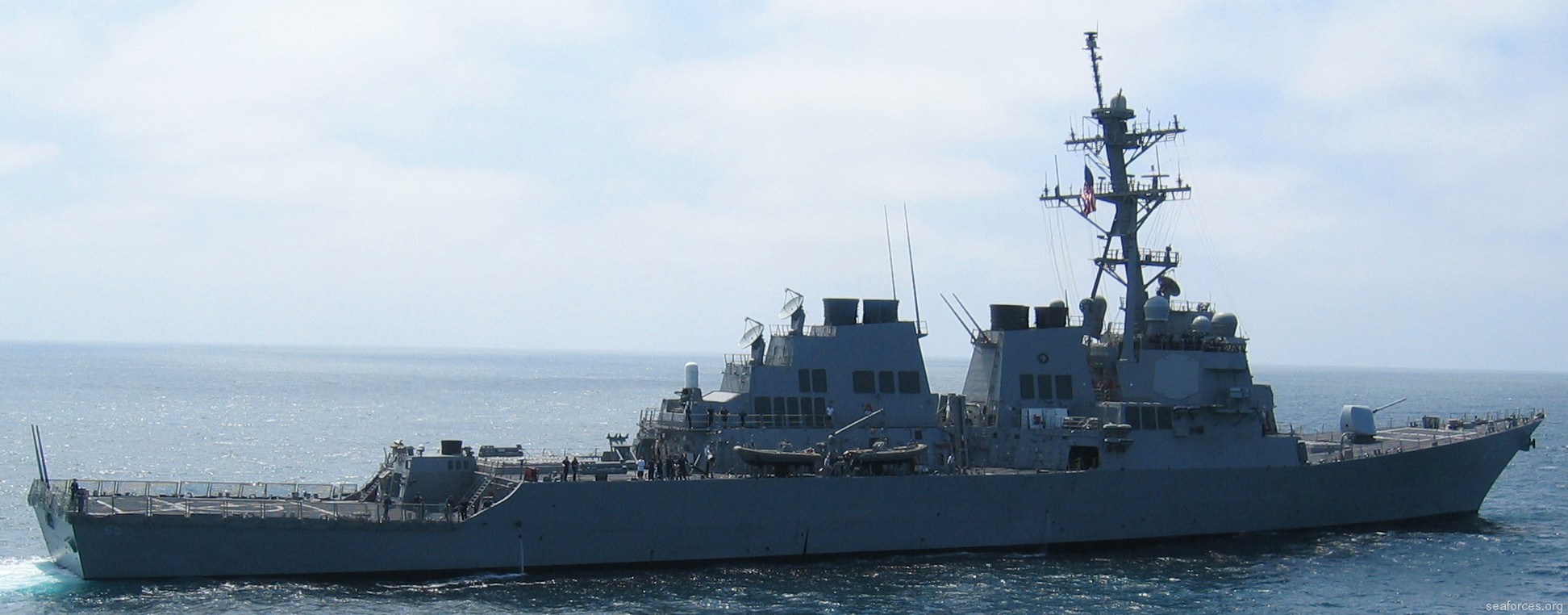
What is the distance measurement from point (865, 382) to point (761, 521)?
4.33m

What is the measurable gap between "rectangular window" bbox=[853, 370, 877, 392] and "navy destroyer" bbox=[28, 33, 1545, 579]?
0.04m

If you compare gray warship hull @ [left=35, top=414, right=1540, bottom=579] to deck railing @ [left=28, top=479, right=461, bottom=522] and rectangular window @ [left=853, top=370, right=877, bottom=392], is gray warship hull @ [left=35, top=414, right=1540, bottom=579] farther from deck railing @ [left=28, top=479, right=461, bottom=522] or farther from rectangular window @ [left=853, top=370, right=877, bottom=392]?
rectangular window @ [left=853, top=370, right=877, bottom=392]

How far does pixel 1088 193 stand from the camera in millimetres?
30891

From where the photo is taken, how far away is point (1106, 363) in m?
30.4

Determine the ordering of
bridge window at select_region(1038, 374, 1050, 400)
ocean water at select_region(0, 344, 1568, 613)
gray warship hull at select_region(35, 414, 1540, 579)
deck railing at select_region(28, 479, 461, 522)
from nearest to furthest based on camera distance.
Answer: ocean water at select_region(0, 344, 1568, 613) < deck railing at select_region(28, 479, 461, 522) < gray warship hull at select_region(35, 414, 1540, 579) < bridge window at select_region(1038, 374, 1050, 400)

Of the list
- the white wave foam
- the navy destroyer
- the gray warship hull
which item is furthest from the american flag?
the white wave foam

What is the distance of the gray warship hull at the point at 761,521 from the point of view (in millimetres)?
22594

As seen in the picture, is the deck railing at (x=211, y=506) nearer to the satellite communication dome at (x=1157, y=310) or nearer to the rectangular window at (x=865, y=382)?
the rectangular window at (x=865, y=382)

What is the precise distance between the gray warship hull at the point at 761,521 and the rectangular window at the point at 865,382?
249cm

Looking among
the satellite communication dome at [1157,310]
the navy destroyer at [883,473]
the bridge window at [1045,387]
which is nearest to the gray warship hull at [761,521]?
the navy destroyer at [883,473]

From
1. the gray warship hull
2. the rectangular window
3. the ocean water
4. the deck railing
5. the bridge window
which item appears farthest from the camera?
the bridge window

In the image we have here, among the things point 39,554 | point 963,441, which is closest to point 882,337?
point 963,441

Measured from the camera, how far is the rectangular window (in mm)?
27703

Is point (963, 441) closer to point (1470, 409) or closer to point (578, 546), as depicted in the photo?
point (578, 546)
